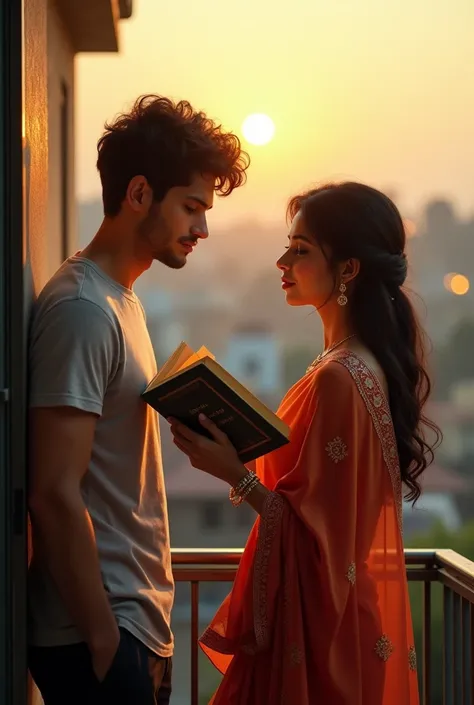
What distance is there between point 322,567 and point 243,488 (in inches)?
8.0

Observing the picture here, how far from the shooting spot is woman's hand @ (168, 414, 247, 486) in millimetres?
1589

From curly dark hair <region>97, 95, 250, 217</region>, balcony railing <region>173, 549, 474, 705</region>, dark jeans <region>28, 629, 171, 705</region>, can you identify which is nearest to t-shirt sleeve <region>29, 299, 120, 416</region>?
curly dark hair <region>97, 95, 250, 217</region>

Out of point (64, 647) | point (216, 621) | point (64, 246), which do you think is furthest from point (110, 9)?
point (64, 647)

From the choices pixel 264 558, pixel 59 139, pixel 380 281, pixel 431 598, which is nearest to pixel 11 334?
pixel 264 558

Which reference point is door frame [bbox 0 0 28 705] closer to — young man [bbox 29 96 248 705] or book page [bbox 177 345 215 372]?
young man [bbox 29 96 248 705]

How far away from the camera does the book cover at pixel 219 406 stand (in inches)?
56.7

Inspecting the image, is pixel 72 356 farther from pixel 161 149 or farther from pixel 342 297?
pixel 342 297

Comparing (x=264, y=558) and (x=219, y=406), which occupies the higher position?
(x=219, y=406)

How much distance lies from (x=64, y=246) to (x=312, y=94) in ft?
28.0

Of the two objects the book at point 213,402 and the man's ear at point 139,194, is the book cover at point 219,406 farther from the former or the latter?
the man's ear at point 139,194

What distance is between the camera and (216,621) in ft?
6.04

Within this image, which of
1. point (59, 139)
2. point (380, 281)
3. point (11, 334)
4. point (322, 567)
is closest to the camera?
point (11, 334)

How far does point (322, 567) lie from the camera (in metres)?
1.71

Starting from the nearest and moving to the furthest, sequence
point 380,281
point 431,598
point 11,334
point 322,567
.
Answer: point 11,334 → point 322,567 → point 380,281 → point 431,598
